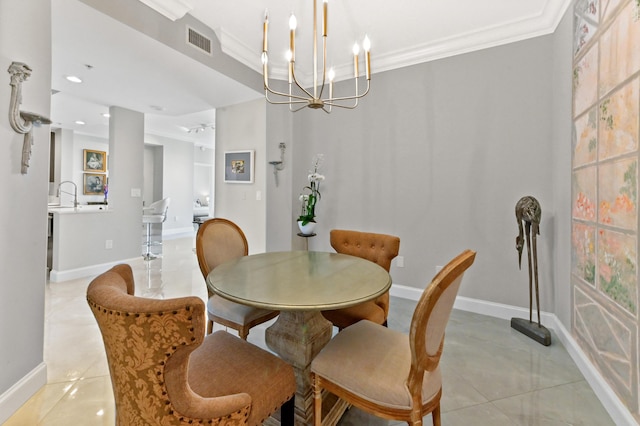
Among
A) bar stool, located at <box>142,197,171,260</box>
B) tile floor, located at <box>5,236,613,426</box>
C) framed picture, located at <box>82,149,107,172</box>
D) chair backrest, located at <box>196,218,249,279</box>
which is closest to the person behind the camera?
tile floor, located at <box>5,236,613,426</box>

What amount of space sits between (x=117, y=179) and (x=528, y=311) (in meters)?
5.36

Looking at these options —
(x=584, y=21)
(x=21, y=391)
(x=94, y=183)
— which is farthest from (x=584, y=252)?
(x=94, y=183)

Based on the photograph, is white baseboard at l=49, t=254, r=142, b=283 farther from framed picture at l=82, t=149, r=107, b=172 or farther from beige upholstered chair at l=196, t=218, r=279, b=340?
framed picture at l=82, t=149, r=107, b=172

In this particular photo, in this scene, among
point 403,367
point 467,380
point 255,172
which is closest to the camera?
point 403,367

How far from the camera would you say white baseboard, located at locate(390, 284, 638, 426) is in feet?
4.80

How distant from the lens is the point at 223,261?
2.11 meters

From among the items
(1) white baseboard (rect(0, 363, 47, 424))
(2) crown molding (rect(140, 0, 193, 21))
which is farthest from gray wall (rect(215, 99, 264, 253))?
(1) white baseboard (rect(0, 363, 47, 424))

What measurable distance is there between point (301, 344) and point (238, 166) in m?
3.00

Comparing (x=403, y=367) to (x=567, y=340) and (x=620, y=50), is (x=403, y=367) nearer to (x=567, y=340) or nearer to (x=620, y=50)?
(x=567, y=340)

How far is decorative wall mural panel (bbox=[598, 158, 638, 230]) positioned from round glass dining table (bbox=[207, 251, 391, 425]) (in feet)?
4.00

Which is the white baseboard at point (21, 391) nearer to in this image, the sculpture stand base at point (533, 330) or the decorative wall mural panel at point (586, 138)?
the sculpture stand base at point (533, 330)

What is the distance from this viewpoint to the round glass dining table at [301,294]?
3.90 feet

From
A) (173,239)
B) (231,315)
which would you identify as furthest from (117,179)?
(231,315)

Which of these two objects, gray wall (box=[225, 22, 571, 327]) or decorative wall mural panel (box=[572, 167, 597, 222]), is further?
gray wall (box=[225, 22, 571, 327])
